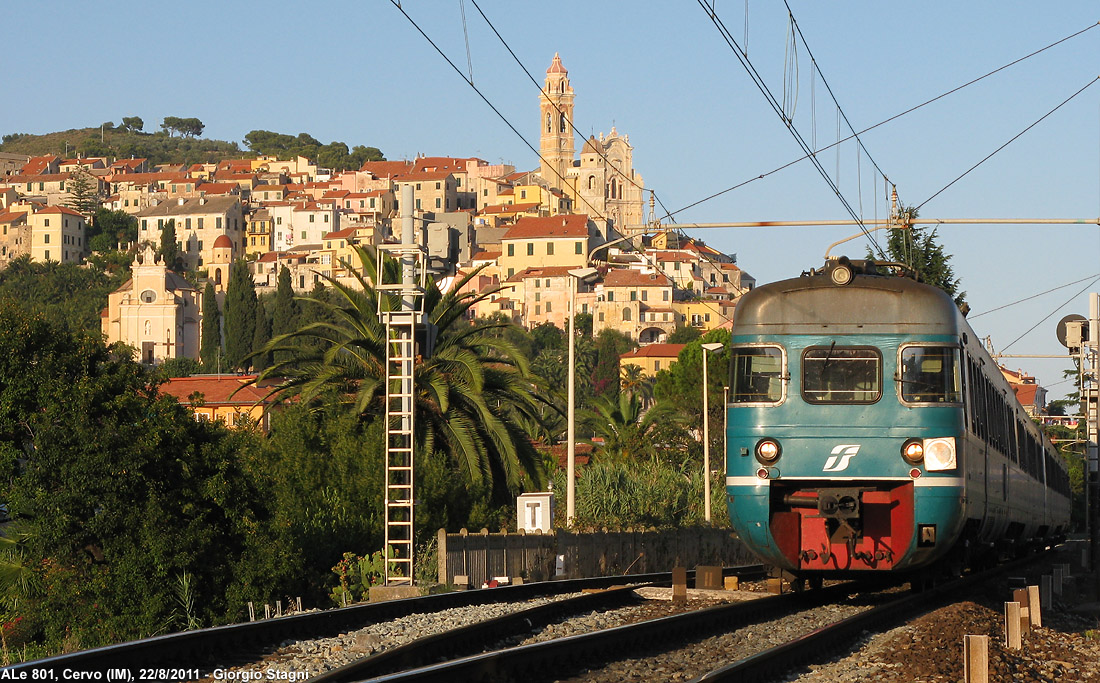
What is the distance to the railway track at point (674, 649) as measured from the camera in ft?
32.6

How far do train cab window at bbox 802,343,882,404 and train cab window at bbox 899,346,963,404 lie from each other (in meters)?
0.27

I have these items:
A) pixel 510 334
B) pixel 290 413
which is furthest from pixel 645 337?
pixel 290 413

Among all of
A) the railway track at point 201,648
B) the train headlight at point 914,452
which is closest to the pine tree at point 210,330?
the railway track at point 201,648

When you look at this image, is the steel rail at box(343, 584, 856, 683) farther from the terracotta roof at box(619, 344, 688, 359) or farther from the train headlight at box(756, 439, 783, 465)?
the terracotta roof at box(619, 344, 688, 359)

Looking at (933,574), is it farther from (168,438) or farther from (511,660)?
(168,438)

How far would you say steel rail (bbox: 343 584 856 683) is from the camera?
950 centimetres

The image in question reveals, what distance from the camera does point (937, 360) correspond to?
14367 millimetres

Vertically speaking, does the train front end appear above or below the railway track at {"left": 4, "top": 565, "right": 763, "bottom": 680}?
above

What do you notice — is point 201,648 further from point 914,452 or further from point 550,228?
point 550,228

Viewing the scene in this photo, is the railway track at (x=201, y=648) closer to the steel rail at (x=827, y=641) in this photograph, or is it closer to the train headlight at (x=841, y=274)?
the steel rail at (x=827, y=641)

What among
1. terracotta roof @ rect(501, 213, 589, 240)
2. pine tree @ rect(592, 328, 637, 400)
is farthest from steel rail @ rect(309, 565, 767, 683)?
terracotta roof @ rect(501, 213, 589, 240)

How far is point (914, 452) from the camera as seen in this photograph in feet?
45.9

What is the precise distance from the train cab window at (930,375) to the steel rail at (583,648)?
2593 mm

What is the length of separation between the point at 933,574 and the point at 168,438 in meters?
13.3
